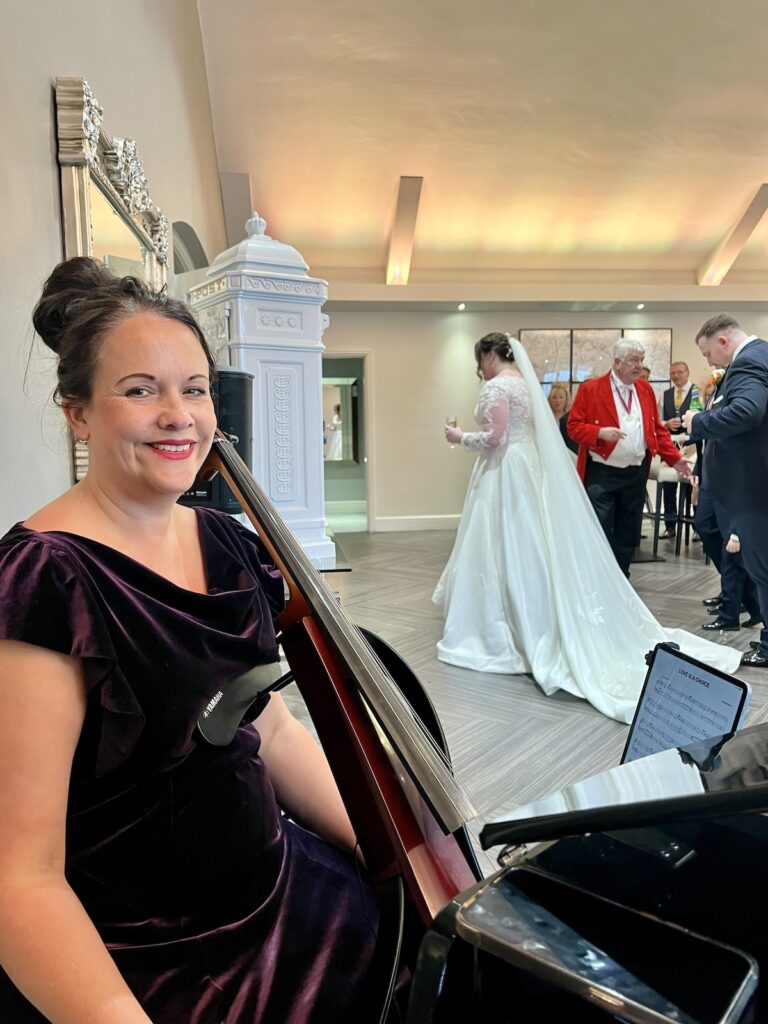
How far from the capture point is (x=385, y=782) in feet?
1.75

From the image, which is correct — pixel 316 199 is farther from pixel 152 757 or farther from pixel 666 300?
pixel 152 757

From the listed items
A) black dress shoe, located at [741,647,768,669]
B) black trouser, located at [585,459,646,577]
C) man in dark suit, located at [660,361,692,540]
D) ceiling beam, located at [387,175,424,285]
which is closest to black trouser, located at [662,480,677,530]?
man in dark suit, located at [660,361,692,540]

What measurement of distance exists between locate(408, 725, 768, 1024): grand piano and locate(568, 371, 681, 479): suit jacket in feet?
14.7

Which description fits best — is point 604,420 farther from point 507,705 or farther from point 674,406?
point 674,406

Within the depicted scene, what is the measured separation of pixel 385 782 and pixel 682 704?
3.42ft

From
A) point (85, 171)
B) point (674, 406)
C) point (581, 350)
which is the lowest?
point (674, 406)

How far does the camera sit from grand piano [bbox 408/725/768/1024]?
342 millimetres

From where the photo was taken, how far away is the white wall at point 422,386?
28.2 ft

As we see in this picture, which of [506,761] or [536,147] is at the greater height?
[536,147]

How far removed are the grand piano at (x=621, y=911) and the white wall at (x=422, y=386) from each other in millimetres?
8351

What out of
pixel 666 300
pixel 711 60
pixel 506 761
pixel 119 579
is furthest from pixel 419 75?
pixel 119 579

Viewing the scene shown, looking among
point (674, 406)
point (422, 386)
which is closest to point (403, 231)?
point (422, 386)

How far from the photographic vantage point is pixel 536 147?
7.00m

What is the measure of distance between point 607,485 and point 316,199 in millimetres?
5047
